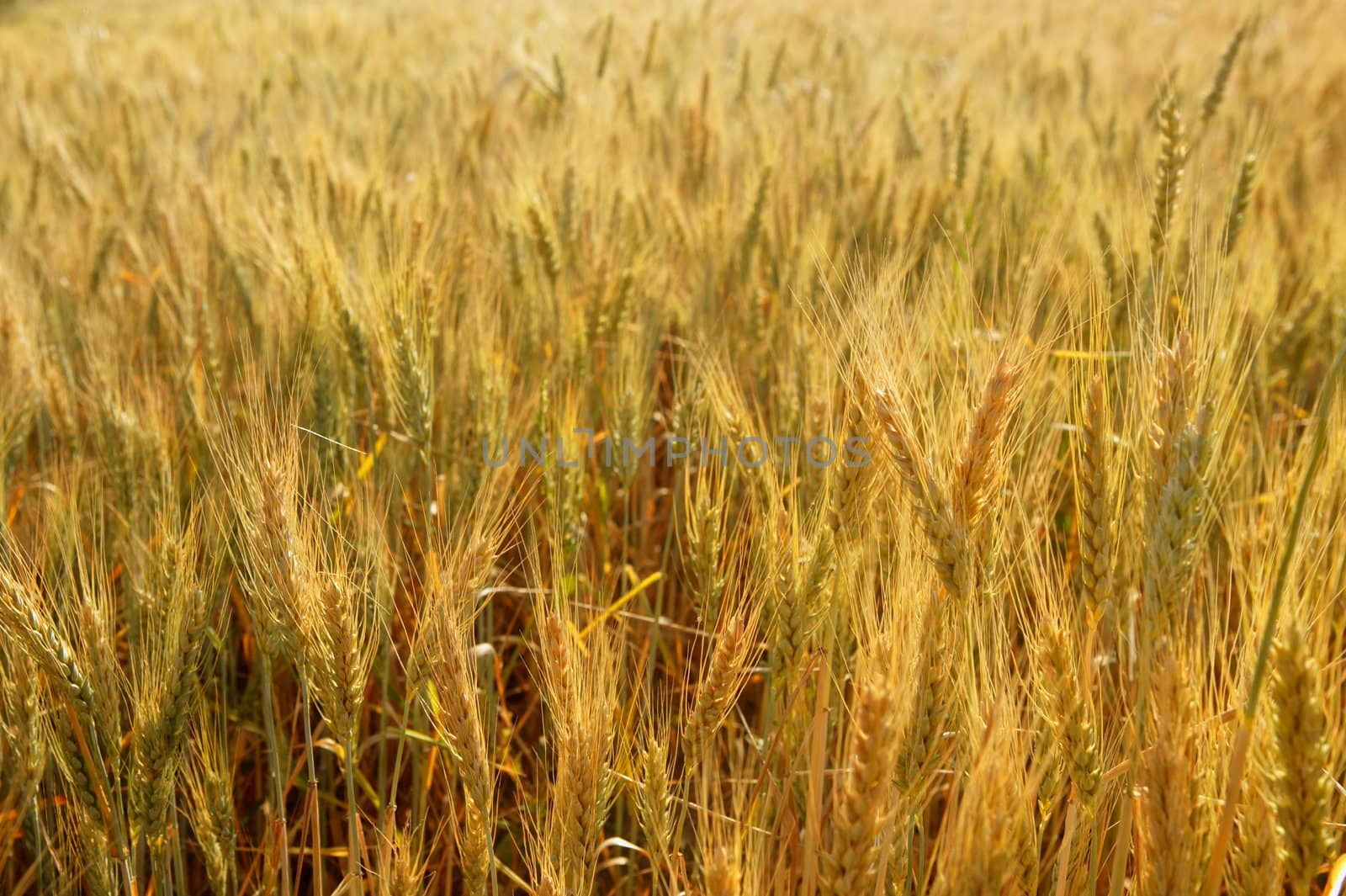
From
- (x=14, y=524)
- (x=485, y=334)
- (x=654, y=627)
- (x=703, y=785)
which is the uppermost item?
(x=485, y=334)

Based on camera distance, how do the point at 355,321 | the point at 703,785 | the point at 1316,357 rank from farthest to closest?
the point at 1316,357 < the point at 355,321 < the point at 703,785

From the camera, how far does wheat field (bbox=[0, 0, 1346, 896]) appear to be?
90cm

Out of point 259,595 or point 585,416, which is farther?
point 585,416

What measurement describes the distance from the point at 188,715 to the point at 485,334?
75cm

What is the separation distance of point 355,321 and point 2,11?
20642mm

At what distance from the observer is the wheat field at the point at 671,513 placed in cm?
90

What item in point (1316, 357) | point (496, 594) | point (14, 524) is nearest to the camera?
point (14, 524)

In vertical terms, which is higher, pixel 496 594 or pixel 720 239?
pixel 720 239

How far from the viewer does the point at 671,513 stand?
6.31 ft

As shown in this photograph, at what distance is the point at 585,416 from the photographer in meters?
1.75

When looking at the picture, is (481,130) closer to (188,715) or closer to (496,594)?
(496,594)

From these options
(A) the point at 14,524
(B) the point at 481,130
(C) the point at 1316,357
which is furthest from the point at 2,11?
(C) the point at 1316,357

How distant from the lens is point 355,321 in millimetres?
1474

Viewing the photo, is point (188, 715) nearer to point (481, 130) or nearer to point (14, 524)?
point (14, 524)
